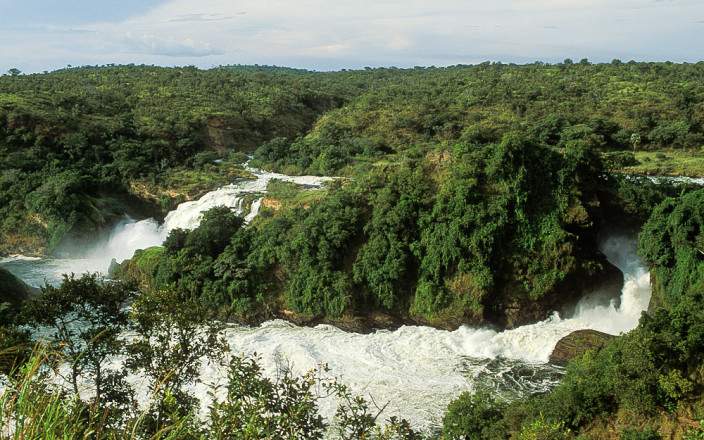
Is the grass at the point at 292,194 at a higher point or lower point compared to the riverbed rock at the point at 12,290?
higher

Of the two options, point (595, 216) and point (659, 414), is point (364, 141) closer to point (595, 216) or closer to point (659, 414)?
point (595, 216)

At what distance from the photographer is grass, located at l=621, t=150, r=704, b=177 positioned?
3013cm

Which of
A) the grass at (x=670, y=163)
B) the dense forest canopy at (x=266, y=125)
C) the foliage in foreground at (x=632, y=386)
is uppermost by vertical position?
the dense forest canopy at (x=266, y=125)

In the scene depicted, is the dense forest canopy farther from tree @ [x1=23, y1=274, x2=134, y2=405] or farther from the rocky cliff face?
tree @ [x1=23, y1=274, x2=134, y2=405]

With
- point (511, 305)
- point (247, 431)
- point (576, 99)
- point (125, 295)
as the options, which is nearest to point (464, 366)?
point (511, 305)

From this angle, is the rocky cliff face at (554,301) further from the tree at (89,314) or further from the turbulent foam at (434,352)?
the tree at (89,314)

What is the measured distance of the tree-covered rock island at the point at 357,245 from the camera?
8.80 meters

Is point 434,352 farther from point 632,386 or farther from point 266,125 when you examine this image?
point 266,125

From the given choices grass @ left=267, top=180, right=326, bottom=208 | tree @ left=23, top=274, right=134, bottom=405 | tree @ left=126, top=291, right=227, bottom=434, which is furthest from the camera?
grass @ left=267, top=180, right=326, bottom=208

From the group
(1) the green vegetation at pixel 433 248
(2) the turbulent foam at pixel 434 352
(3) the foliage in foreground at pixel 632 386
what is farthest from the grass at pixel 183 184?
(3) the foliage in foreground at pixel 632 386

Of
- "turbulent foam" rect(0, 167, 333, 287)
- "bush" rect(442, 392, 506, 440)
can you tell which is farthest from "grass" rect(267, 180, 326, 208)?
A: "bush" rect(442, 392, 506, 440)

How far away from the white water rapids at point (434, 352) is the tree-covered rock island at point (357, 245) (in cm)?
50

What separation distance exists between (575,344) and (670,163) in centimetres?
1877

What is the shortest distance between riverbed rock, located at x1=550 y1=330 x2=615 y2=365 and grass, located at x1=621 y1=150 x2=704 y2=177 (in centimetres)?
1537
